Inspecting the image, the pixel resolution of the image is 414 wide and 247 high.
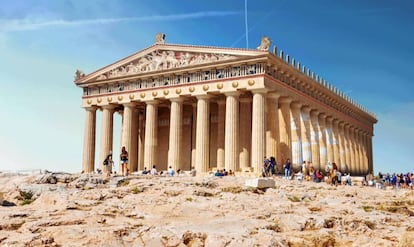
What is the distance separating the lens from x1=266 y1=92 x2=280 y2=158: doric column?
42344 mm

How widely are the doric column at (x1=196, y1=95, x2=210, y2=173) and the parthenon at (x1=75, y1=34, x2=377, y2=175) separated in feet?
0.14

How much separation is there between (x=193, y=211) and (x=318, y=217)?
412 cm

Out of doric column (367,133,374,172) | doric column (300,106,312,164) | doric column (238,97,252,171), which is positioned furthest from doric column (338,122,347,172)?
doric column (238,97,252,171)

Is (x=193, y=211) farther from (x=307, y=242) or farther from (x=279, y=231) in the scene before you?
(x=307, y=242)

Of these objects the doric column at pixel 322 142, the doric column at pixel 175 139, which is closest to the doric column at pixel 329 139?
the doric column at pixel 322 142

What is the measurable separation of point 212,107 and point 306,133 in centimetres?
1010

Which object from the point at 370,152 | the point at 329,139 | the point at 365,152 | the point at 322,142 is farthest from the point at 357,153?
the point at 322,142

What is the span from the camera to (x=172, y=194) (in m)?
18.9

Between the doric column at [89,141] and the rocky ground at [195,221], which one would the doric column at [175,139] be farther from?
the rocky ground at [195,221]

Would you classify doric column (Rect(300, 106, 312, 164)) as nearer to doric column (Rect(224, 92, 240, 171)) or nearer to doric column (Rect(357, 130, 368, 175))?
doric column (Rect(224, 92, 240, 171))

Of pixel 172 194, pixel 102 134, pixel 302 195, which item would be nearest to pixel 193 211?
pixel 172 194

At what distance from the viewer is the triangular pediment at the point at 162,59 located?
41781 millimetres

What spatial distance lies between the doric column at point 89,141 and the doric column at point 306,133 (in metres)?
22.0

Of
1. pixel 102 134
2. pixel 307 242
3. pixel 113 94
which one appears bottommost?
pixel 307 242
